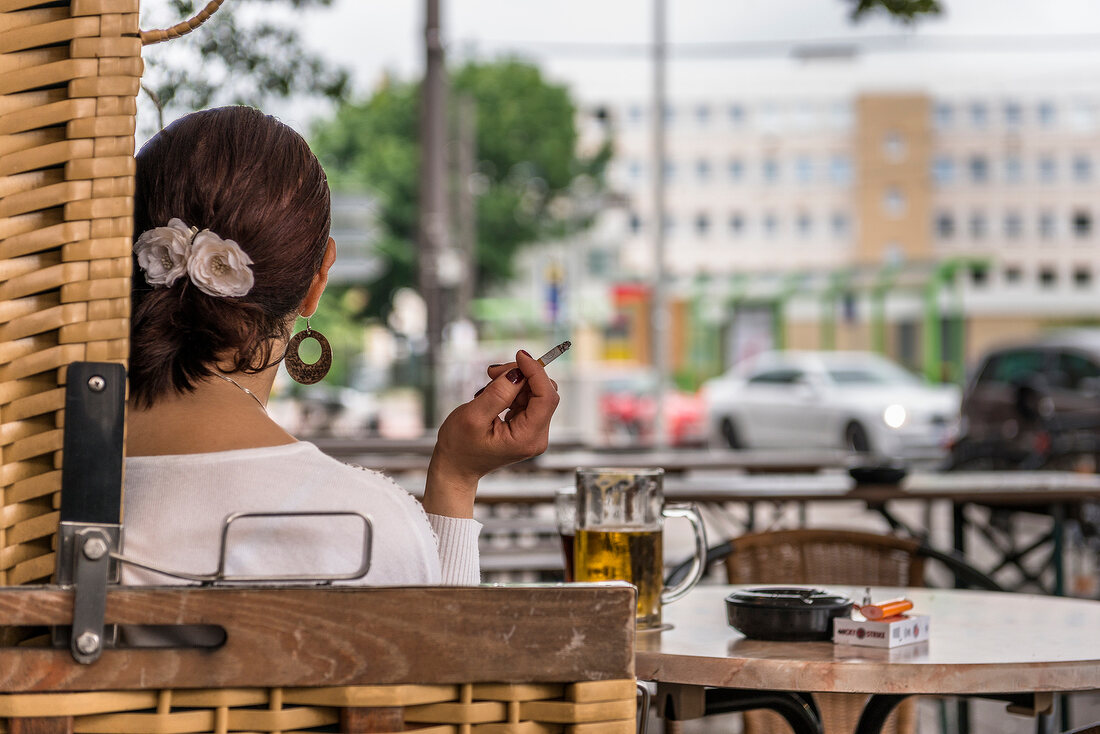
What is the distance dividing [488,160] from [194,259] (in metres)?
35.1

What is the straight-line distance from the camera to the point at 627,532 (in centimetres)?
202

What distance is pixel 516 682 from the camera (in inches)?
40.8

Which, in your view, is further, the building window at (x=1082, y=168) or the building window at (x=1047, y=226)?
the building window at (x=1047, y=226)

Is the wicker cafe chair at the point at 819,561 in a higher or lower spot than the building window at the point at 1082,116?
lower

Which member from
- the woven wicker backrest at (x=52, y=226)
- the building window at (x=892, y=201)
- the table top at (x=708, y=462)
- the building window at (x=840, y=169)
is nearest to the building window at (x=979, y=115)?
the building window at (x=892, y=201)

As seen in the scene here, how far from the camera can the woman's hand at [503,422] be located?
4.45 ft

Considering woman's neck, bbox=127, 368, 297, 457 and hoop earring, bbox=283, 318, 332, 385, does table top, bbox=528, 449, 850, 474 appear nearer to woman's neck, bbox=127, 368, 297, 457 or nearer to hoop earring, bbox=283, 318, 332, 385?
hoop earring, bbox=283, 318, 332, 385

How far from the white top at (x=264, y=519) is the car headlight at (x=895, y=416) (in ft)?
51.5

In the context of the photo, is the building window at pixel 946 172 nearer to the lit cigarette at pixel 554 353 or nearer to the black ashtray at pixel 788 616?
the black ashtray at pixel 788 616

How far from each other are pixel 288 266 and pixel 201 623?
0.48 meters

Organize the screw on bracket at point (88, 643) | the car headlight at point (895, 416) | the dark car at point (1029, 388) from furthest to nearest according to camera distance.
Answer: the car headlight at point (895, 416), the dark car at point (1029, 388), the screw on bracket at point (88, 643)

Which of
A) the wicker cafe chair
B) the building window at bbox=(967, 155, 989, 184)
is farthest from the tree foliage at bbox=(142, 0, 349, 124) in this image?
the building window at bbox=(967, 155, 989, 184)

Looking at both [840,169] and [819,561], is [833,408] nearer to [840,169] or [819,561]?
[819,561]

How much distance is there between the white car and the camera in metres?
16.5
